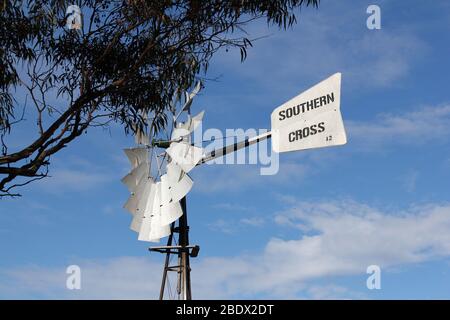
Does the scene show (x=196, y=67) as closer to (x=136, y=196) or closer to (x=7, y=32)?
(x=7, y=32)

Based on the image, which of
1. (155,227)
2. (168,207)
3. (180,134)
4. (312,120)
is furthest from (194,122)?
(312,120)

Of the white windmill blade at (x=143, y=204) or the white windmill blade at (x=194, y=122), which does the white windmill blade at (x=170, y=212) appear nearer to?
the white windmill blade at (x=143, y=204)

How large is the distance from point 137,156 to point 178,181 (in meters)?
1.63

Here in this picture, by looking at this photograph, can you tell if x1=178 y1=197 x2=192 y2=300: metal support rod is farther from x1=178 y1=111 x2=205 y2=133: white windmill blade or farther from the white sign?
the white sign

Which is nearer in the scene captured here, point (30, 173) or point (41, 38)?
point (30, 173)

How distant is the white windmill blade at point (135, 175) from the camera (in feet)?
49.1

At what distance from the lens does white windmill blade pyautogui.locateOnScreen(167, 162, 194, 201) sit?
44.3 feet

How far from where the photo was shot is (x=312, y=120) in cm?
1020

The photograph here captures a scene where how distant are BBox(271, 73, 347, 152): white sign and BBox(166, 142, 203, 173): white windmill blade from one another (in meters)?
3.22

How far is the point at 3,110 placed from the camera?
11.4m
